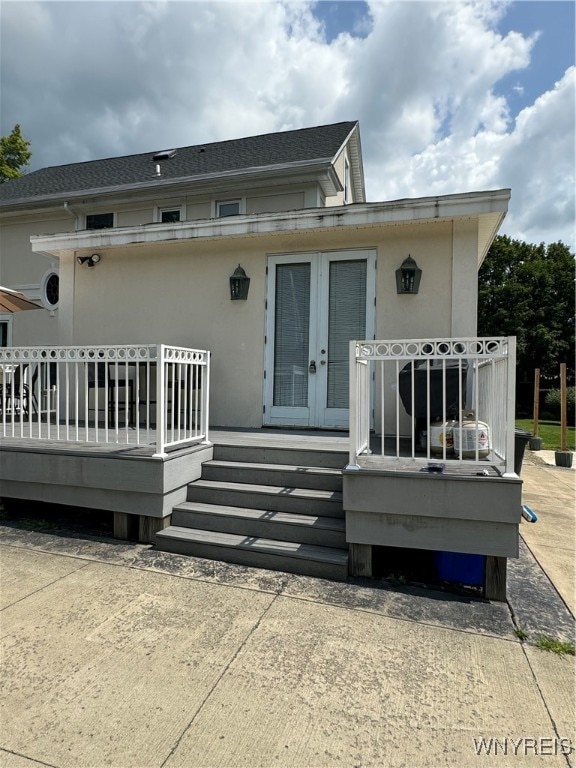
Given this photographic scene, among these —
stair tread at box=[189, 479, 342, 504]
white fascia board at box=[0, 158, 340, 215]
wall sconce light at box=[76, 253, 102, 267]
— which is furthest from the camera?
white fascia board at box=[0, 158, 340, 215]

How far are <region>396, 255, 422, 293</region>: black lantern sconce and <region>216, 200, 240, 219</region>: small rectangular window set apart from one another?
550 centimetres

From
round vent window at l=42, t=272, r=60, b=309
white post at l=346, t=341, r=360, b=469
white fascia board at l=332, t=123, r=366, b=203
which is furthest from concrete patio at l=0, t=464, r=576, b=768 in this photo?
white fascia board at l=332, t=123, r=366, b=203

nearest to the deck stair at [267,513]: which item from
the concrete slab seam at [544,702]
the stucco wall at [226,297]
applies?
the concrete slab seam at [544,702]

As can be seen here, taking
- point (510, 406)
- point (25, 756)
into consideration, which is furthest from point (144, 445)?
point (510, 406)

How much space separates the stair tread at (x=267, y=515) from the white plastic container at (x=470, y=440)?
105cm

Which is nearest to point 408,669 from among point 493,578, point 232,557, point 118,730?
point 493,578

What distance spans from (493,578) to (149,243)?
5.32 metres

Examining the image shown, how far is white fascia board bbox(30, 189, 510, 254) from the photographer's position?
4.33 metres

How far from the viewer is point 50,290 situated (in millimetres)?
7250

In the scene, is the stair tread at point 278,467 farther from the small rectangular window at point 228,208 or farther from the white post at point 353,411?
the small rectangular window at point 228,208

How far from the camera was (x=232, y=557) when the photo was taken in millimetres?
3129

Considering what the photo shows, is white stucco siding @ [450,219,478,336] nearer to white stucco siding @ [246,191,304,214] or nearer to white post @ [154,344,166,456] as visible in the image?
white post @ [154,344,166,456]

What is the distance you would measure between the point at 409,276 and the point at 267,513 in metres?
3.06
